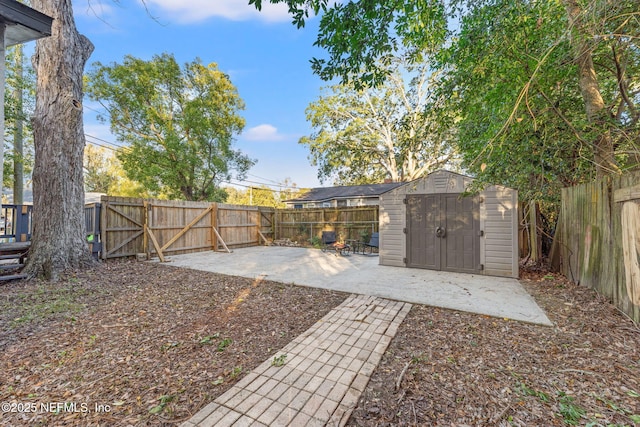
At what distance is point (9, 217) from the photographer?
725cm

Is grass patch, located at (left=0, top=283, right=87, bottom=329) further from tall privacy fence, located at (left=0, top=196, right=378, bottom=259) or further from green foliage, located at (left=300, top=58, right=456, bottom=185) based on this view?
green foliage, located at (left=300, top=58, right=456, bottom=185)

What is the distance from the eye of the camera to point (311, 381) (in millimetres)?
1914

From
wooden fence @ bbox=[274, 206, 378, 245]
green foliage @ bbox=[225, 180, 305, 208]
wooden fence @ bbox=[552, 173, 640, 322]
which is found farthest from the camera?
green foliage @ bbox=[225, 180, 305, 208]

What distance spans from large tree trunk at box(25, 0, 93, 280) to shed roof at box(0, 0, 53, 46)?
3.08 m

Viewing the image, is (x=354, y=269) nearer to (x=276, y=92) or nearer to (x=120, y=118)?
(x=276, y=92)

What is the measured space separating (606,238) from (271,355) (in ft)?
14.5

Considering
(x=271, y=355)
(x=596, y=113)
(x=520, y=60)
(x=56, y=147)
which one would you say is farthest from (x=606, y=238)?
(x=56, y=147)

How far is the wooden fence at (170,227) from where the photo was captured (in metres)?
6.78

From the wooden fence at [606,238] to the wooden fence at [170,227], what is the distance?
29.6 ft

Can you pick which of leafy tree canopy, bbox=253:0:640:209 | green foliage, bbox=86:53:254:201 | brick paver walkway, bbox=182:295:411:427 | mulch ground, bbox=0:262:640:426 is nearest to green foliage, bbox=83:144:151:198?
green foliage, bbox=86:53:254:201

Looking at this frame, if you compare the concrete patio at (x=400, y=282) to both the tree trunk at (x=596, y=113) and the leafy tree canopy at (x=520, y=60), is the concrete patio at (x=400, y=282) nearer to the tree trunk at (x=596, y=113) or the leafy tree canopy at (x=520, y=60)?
the leafy tree canopy at (x=520, y=60)

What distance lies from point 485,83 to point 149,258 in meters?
8.93

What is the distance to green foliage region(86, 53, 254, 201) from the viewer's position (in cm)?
1188

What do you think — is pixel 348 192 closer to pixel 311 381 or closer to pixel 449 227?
pixel 449 227
